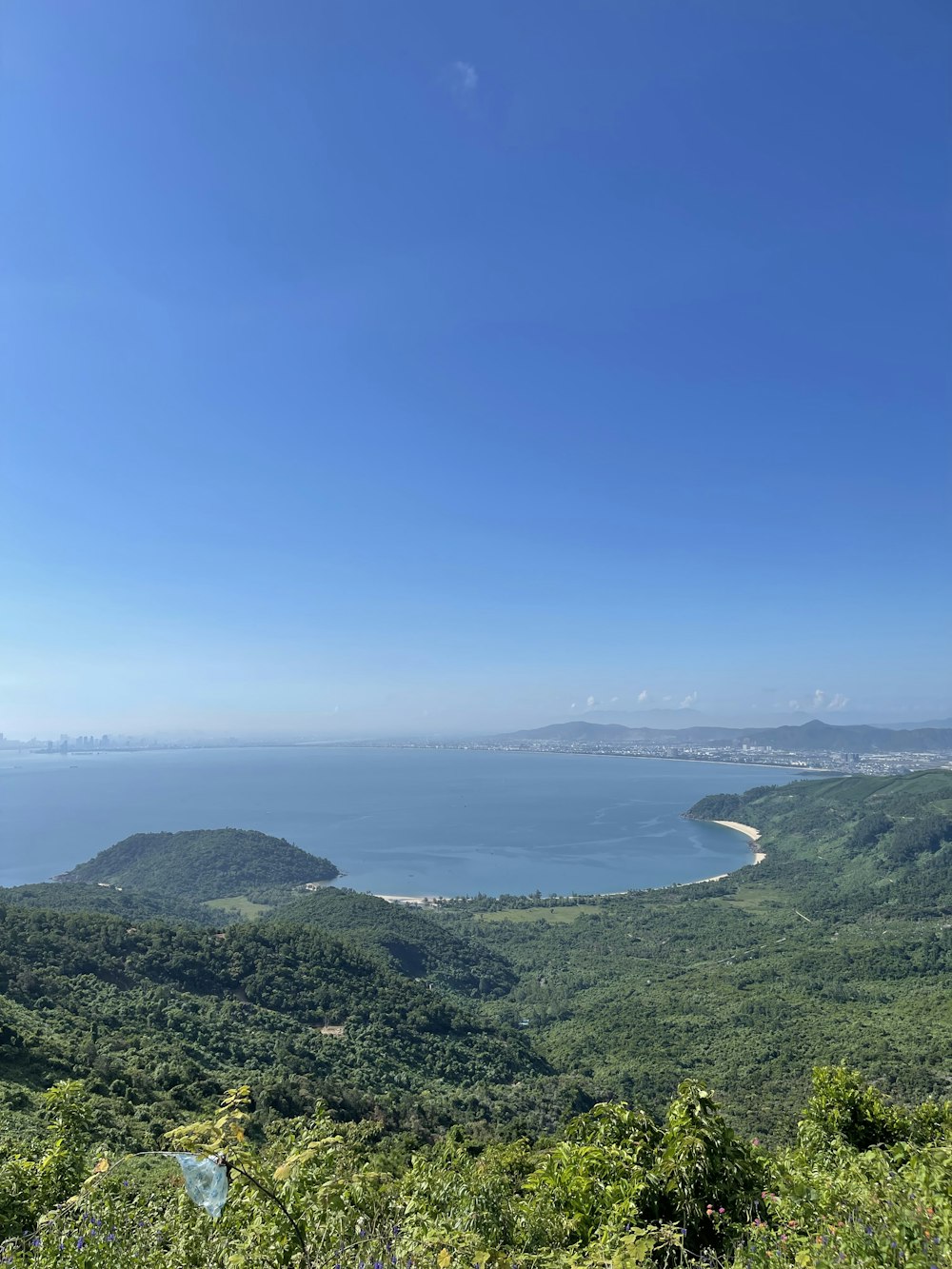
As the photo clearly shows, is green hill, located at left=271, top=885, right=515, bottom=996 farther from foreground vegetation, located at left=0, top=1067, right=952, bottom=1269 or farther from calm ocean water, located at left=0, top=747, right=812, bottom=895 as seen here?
foreground vegetation, located at left=0, top=1067, right=952, bottom=1269

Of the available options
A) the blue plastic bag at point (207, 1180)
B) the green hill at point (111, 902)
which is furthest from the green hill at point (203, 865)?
the blue plastic bag at point (207, 1180)

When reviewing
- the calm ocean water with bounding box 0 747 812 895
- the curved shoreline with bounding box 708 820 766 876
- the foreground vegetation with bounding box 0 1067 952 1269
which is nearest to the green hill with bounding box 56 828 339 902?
the calm ocean water with bounding box 0 747 812 895

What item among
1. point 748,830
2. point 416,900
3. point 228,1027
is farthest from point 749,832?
point 228,1027

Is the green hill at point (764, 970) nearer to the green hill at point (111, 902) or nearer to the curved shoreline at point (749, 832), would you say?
the curved shoreline at point (749, 832)

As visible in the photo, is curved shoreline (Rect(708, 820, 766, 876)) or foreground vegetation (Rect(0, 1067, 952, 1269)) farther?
curved shoreline (Rect(708, 820, 766, 876))

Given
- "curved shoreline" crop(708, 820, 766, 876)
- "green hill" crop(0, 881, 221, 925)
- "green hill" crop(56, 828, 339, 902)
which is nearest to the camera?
"green hill" crop(0, 881, 221, 925)

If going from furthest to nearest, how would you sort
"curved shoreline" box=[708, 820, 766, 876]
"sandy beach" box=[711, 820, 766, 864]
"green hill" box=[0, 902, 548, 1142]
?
"sandy beach" box=[711, 820, 766, 864] → "curved shoreline" box=[708, 820, 766, 876] → "green hill" box=[0, 902, 548, 1142]
